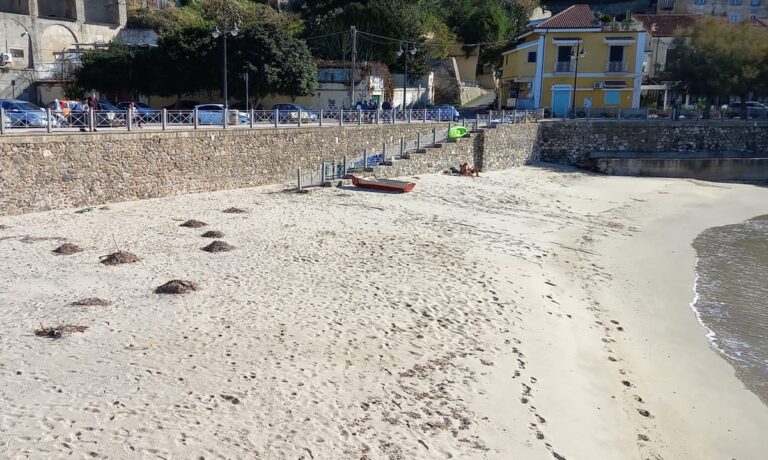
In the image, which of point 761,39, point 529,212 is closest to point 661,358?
point 529,212

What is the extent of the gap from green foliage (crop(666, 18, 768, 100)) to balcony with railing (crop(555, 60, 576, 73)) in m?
6.84

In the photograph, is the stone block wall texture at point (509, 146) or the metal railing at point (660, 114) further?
the metal railing at point (660, 114)

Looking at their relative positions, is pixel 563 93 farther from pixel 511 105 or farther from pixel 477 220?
pixel 477 220

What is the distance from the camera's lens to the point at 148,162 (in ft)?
66.0

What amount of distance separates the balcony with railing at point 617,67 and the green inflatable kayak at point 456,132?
703 inches

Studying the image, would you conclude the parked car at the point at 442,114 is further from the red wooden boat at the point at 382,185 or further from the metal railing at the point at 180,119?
the red wooden boat at the point at 382,185

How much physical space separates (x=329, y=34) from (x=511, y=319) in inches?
1700

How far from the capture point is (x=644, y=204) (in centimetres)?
2816

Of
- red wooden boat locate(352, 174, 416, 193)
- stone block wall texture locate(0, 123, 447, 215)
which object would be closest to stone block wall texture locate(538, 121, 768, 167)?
stone block wall texture locate(0, 123, 447, 215)

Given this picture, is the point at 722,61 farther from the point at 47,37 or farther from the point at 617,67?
the point at 47,37

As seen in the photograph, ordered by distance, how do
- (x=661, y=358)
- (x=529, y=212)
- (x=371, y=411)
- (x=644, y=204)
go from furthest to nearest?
(x=644, y=204) → (x=529, y=212) → (x=661, y=358) → (x=371, y=411)

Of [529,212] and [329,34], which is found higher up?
[329,34]

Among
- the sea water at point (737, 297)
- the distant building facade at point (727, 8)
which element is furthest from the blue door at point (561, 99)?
the distant building facade at point (727, 8)

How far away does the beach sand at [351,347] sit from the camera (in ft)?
24.2
